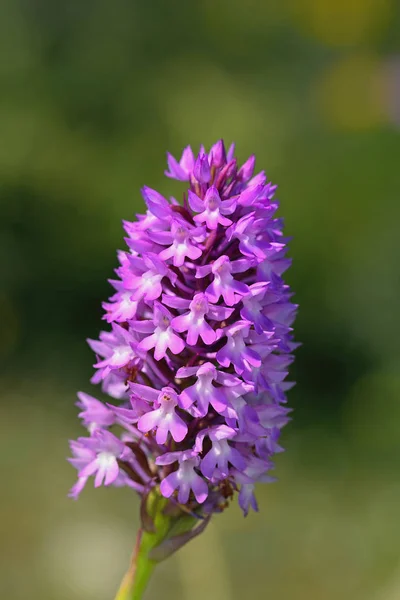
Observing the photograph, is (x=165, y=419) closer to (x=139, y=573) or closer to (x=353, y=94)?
(x=139, y=573)

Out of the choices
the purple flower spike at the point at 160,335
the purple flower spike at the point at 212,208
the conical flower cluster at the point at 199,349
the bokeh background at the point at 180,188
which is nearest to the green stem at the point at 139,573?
the conical flower cluster at the point at 199,349

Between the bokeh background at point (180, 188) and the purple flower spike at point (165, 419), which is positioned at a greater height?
the bokeh background at point (180, 188)

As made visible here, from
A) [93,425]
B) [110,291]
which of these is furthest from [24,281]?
[93,425]

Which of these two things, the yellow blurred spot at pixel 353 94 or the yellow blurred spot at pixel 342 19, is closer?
the yellow blurred spot at pixel 353 94

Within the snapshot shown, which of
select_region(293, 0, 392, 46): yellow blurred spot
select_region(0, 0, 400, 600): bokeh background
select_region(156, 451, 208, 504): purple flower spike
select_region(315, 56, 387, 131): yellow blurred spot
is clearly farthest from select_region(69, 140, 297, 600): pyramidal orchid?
select_region(293, 0, 392, 46): yellow blurred spot

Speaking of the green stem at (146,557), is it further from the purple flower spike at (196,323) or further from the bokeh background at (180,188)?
the bokeh background at (180,188)

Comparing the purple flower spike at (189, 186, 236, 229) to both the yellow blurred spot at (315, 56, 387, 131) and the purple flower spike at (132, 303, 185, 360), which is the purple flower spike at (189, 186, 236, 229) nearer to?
the purple flower spike at (132, 303, 185, 360)

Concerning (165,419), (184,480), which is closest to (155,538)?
(184,480)
